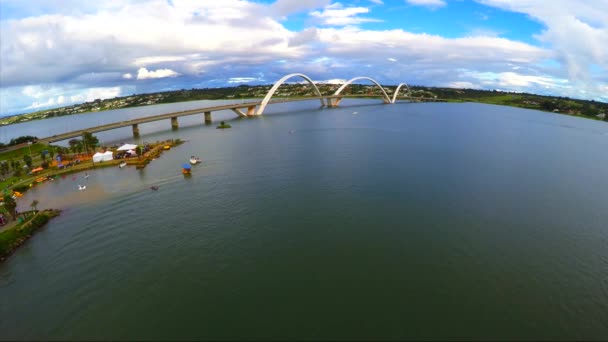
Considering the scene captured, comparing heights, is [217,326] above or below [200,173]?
below

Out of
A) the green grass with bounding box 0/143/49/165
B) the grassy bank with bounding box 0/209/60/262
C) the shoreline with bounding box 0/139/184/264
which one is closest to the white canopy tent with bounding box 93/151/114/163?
the shoreline with bounding box 0/139/184/264

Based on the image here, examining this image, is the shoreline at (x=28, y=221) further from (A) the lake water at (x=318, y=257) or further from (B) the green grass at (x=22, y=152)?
(B) the green grass at (x=22, y=152)

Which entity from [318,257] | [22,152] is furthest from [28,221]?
[22,152]

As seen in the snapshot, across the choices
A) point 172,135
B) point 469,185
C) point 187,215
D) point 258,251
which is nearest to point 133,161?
point 187,215

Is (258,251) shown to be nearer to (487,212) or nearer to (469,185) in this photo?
(487,212)

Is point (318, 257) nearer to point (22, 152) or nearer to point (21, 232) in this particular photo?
point (21, 232)

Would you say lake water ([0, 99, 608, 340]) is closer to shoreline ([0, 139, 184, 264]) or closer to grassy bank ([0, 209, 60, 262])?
grassy bank ([0, 209, 60, 262])
